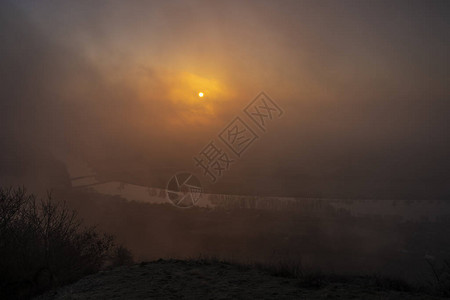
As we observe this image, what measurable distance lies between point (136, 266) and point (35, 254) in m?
6.58

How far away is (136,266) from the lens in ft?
50.4

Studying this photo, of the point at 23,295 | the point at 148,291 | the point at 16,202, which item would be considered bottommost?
the point at 23,295

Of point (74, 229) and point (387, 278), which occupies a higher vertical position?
point (74, 229)

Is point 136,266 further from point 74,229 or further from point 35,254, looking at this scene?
point 74,229

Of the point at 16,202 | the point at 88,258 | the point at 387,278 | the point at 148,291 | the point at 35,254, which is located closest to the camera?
the point at 148,291

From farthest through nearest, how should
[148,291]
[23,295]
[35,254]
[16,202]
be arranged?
[16,202]
[35,254]
[23,295]
[148,291]

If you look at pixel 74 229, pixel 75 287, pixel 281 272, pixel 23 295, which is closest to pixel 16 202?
pixel 74 229

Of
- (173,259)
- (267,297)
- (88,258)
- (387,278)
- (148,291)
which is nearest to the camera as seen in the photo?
(267,297)

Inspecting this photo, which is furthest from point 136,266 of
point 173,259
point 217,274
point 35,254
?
point 35,254

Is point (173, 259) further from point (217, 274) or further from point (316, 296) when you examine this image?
point (316, 296)

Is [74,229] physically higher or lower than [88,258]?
higher

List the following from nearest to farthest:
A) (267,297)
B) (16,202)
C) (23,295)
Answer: (267,297) < (23,295) < (16,202)

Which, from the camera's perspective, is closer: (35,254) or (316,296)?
(316,296)

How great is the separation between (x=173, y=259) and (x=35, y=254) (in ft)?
25.4
